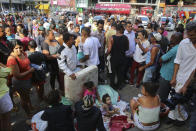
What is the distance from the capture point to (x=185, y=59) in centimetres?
257

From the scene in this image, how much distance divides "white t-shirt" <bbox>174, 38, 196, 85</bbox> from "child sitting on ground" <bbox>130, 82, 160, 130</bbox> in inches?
20.5

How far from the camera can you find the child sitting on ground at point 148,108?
2.66m

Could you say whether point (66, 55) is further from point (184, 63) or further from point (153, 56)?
point (184, 63)

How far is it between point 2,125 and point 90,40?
8.91 ft

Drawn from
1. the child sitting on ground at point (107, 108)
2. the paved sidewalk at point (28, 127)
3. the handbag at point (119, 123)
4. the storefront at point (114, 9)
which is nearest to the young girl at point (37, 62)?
the paved sidewalk at point (28, 127)

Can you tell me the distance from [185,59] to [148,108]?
1050 millimetres

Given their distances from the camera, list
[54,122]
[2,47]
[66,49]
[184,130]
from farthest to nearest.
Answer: [2,47]
[66,49]
[184,130]
[54,122]

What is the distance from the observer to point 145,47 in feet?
15.0

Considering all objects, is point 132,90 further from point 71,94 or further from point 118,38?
point 71,94

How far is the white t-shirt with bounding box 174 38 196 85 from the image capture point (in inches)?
97.7

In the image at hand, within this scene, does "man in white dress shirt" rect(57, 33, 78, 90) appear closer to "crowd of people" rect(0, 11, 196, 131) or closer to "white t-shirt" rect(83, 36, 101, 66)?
"crowd of people" rect(0, 11, 196, 131)

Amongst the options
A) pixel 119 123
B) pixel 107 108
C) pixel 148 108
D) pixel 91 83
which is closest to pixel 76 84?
pixel 91 83

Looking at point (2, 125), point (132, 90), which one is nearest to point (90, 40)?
point (132, 90)

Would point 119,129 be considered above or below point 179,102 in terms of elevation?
below
